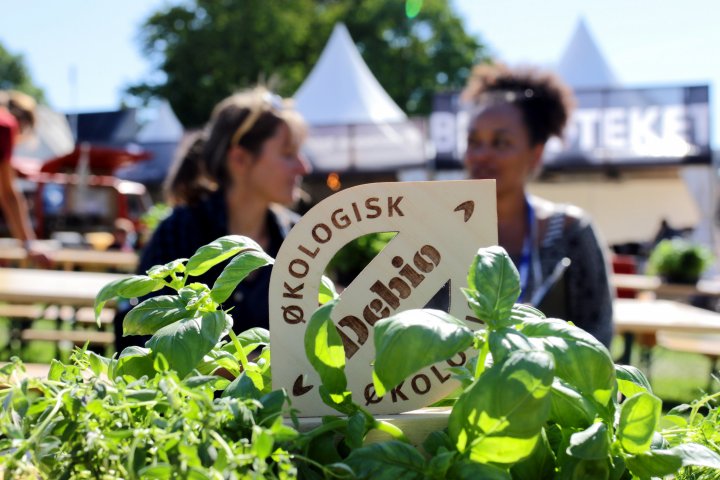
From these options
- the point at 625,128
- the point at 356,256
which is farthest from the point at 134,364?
the point at 625,128

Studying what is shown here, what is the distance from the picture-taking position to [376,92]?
13484 mm

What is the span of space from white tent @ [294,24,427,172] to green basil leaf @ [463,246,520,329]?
11.5 m

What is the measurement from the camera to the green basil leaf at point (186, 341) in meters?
0.47

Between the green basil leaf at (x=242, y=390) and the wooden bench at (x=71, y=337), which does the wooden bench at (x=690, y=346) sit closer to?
the wooden bench at (x=71, y=337)

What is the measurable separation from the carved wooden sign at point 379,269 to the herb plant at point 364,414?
1.4 inches

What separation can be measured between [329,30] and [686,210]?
Answer: 15852 mm

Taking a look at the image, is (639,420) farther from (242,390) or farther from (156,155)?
(156,155)

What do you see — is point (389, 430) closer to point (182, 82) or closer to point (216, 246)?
point (216, 246)

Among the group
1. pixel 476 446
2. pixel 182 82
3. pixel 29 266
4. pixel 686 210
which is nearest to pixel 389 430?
pixel 476 446

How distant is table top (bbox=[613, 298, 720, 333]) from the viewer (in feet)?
9.89

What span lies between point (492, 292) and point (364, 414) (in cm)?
11

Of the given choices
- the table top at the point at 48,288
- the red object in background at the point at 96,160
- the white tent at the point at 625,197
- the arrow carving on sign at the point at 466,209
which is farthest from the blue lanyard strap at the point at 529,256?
the red object in background at the point at 96,160

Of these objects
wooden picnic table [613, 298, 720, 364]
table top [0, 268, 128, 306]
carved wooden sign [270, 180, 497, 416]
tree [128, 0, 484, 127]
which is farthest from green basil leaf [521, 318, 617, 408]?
tree [128, 0, 484, 127]

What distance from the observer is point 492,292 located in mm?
439
